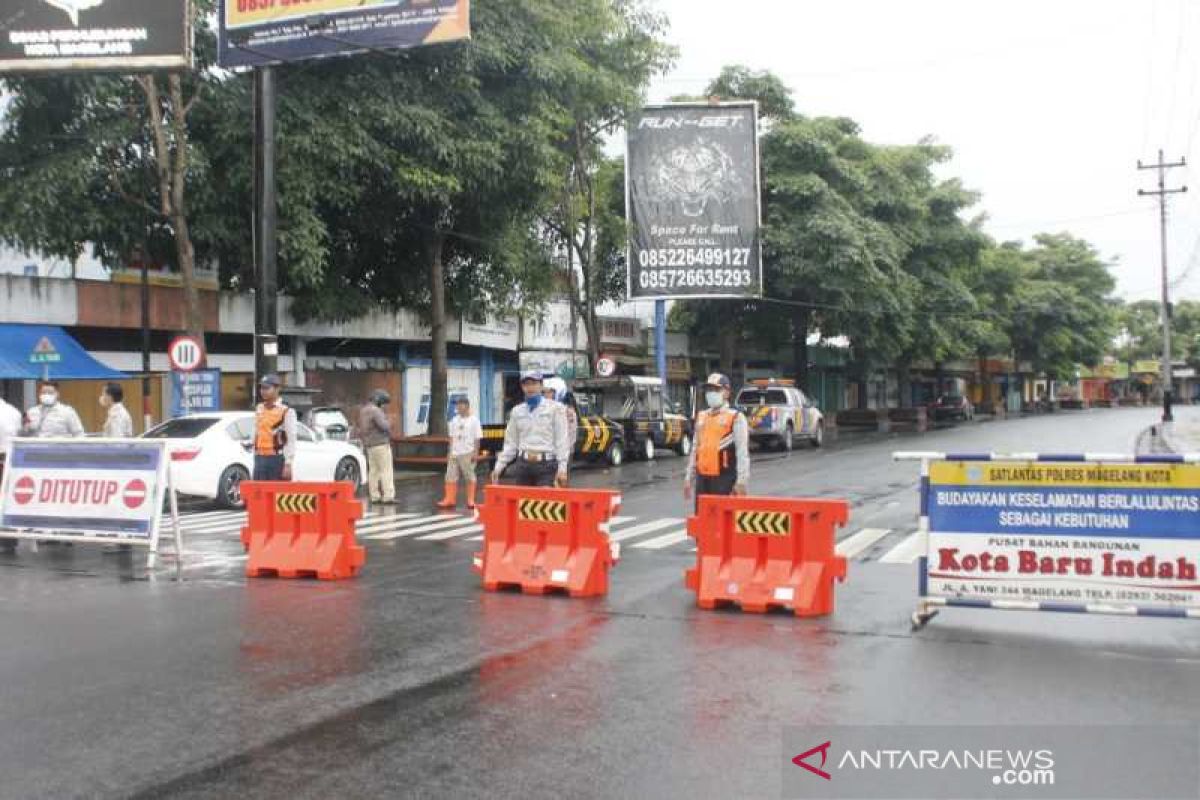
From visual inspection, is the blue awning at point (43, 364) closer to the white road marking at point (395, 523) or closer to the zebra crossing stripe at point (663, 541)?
the white road marking at point (395, 523)

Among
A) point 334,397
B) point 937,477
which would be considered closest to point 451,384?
point 334,397

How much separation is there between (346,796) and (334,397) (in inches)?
1096

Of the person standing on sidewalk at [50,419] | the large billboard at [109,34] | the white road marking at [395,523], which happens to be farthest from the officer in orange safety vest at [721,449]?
the large billboard at [109,34]

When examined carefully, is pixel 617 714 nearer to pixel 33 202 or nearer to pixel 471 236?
pixel 33 202

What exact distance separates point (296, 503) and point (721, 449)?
161 inches

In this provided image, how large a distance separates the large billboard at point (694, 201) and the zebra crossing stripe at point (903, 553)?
61.9 ft

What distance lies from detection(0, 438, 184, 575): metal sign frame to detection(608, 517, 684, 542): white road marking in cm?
479

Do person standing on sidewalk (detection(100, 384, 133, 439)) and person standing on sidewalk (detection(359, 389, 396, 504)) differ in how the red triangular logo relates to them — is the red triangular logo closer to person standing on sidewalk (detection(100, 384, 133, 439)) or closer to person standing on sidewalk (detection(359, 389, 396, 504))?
person standing on sidewalk (detection(359, 389, 396, 504))

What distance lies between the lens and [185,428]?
→ 674 inches

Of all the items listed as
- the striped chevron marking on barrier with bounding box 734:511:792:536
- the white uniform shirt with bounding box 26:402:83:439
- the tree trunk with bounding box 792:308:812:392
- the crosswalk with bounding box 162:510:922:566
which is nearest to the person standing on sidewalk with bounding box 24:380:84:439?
the white uniform shirt with bounding box 26:402:83:439

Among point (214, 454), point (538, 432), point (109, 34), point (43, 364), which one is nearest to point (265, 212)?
point (109, 34)

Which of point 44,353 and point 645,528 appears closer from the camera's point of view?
point 645,528

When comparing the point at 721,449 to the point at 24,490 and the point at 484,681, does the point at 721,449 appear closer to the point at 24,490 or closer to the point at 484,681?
the point at 484,681

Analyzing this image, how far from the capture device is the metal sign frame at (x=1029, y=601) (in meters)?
7.68
